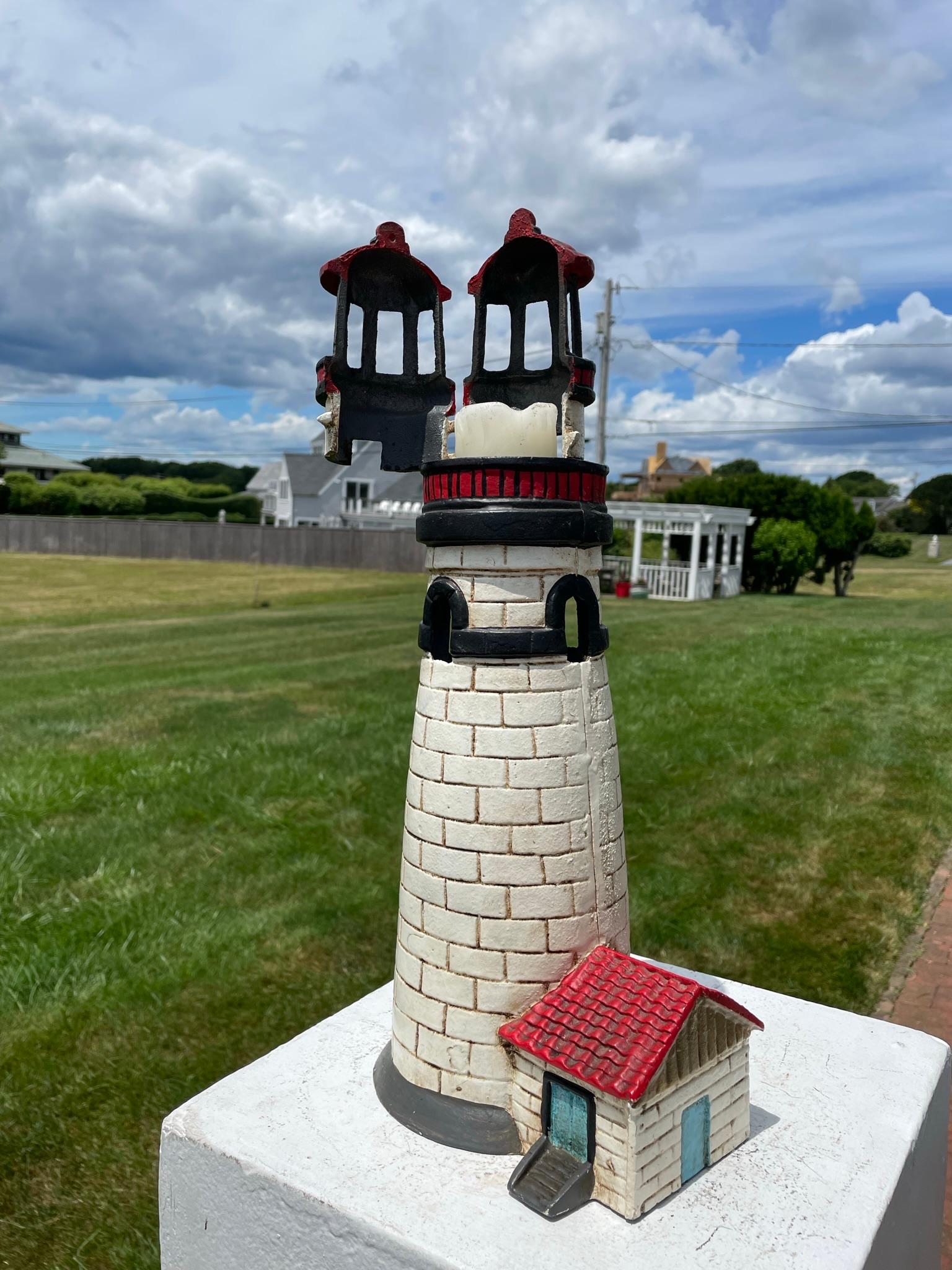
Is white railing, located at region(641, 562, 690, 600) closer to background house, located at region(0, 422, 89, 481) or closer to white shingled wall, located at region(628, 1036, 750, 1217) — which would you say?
white shingled wall, located at region(628, 1036, 750, 1217)

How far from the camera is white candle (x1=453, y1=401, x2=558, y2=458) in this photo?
2607mm

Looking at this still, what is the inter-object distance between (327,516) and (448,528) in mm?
52115

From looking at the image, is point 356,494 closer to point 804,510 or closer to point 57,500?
point 57,500

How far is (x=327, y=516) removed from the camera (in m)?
53.6

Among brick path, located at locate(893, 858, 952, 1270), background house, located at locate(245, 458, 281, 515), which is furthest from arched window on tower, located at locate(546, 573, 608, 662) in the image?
background house, located at locate(245, 458, 281, 515)

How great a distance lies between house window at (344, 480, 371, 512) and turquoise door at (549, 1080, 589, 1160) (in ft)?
167

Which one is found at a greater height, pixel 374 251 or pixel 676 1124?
pixel 374 251

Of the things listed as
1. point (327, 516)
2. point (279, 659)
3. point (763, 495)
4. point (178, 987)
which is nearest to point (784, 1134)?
point (178, 987)

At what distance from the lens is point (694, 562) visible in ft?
84.8

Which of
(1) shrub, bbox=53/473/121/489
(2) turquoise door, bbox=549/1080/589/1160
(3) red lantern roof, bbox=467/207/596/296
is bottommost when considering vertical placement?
(2) turquoise door, bbox=549/1080/589/1160

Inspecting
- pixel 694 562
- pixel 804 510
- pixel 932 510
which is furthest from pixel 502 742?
pixel 932 510

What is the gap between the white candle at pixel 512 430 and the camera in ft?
8.55

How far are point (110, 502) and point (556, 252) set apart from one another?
6183 cm

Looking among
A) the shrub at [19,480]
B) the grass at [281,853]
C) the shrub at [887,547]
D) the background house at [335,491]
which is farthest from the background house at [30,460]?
the grass at [281,853]
